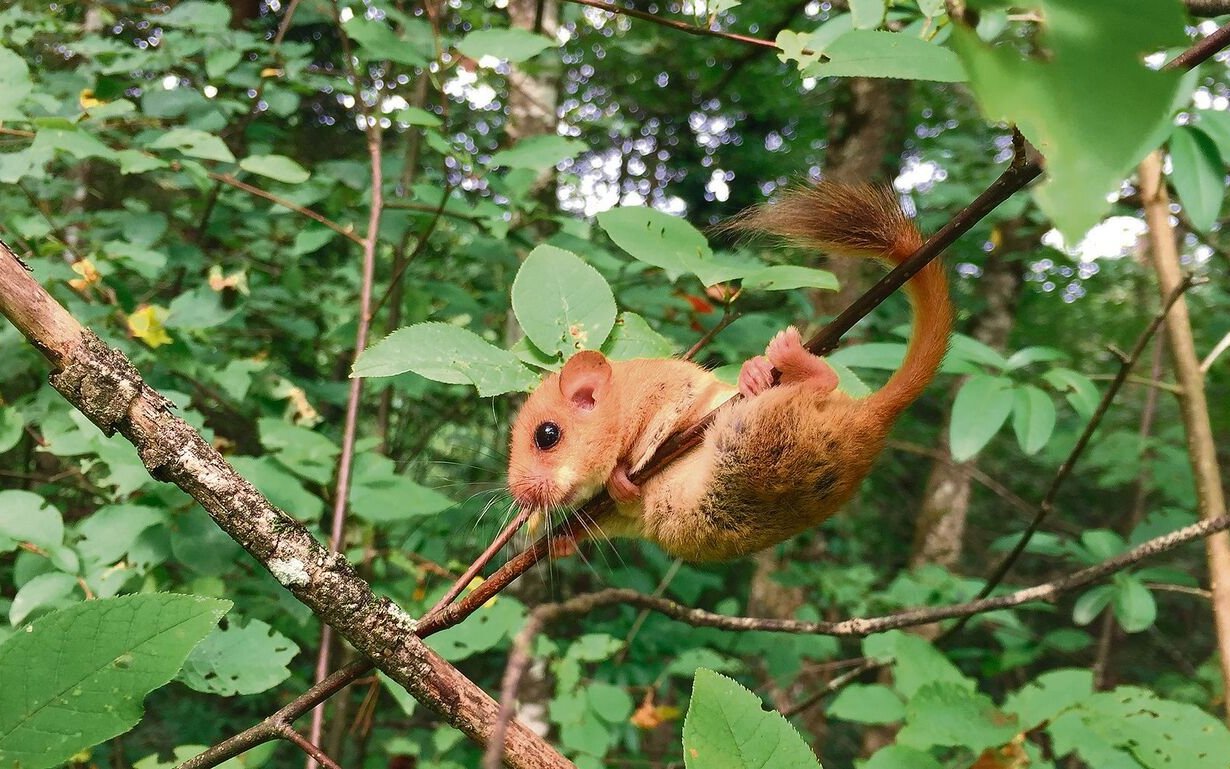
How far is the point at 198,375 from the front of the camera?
7.59 ft

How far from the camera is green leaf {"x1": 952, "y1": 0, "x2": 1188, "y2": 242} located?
26cm

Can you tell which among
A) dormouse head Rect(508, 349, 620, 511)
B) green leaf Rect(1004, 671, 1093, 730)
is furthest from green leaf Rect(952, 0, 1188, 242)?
green leaf Rect(1004, 671, 1093, 730)

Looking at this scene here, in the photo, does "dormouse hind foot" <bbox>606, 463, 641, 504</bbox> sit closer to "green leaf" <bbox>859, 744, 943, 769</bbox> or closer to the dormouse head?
the dormouse head

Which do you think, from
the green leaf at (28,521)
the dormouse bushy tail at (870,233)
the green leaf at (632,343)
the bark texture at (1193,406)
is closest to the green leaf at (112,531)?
the green leaf at (28,521)

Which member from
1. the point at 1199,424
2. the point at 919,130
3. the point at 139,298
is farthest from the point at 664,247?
the point at 919,130

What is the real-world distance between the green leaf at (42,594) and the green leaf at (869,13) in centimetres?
160

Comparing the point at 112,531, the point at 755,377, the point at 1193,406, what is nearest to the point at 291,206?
the point at 112,531

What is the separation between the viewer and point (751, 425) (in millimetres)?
1333

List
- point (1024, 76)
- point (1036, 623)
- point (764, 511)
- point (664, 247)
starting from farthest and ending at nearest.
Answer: point (1036, 623)
point (764, 511)
point (664, 247)
point (1024, 76)

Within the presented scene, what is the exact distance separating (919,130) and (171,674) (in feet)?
28.4

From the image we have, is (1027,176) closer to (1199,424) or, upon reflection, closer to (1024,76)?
(1024,76)

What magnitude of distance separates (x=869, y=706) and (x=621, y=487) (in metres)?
0.99

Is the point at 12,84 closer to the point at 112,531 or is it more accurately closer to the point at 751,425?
the point at 112,531

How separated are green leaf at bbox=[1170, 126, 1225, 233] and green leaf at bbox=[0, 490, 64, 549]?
2.28m
